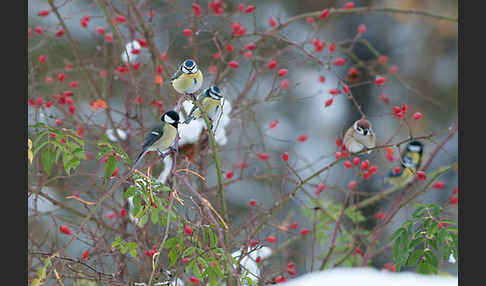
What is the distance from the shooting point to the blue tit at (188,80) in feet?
4.16

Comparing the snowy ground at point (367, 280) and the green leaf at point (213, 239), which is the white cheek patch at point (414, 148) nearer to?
the snowy ground at point (367, 280)

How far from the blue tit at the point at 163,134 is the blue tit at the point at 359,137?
2.08 feet

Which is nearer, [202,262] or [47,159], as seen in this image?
[202,262]

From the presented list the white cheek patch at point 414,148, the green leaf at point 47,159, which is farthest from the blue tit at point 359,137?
the green leaf at point 47,159

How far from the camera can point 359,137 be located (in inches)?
67.1

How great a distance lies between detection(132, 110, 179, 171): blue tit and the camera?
1.23m

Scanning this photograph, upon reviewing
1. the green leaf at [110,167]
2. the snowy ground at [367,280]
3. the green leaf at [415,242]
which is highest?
the green leaf at [110,167]

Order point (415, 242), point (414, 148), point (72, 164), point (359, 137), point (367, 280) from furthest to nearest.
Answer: point (414, 148), point (359, 137), point (415, 242), point (72, 164), point (367, 280)

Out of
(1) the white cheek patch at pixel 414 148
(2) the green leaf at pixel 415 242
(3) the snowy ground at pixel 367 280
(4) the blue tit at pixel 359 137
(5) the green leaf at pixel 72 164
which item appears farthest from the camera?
(1) the white cheek patch at pixel 414 148

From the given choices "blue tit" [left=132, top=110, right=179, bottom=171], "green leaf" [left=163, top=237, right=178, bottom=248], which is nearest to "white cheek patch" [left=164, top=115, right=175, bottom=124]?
"blue tit" [left=132, top=110, right=179, bottom=171]

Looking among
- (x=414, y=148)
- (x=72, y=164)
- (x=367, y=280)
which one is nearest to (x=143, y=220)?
(x=72, y=164)

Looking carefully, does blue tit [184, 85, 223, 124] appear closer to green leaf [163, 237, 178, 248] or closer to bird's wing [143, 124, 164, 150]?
bird's wing [143, 124, 164, 150]

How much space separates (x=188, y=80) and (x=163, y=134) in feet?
0.45

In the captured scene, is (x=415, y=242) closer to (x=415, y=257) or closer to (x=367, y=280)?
(x=415, y=257)
